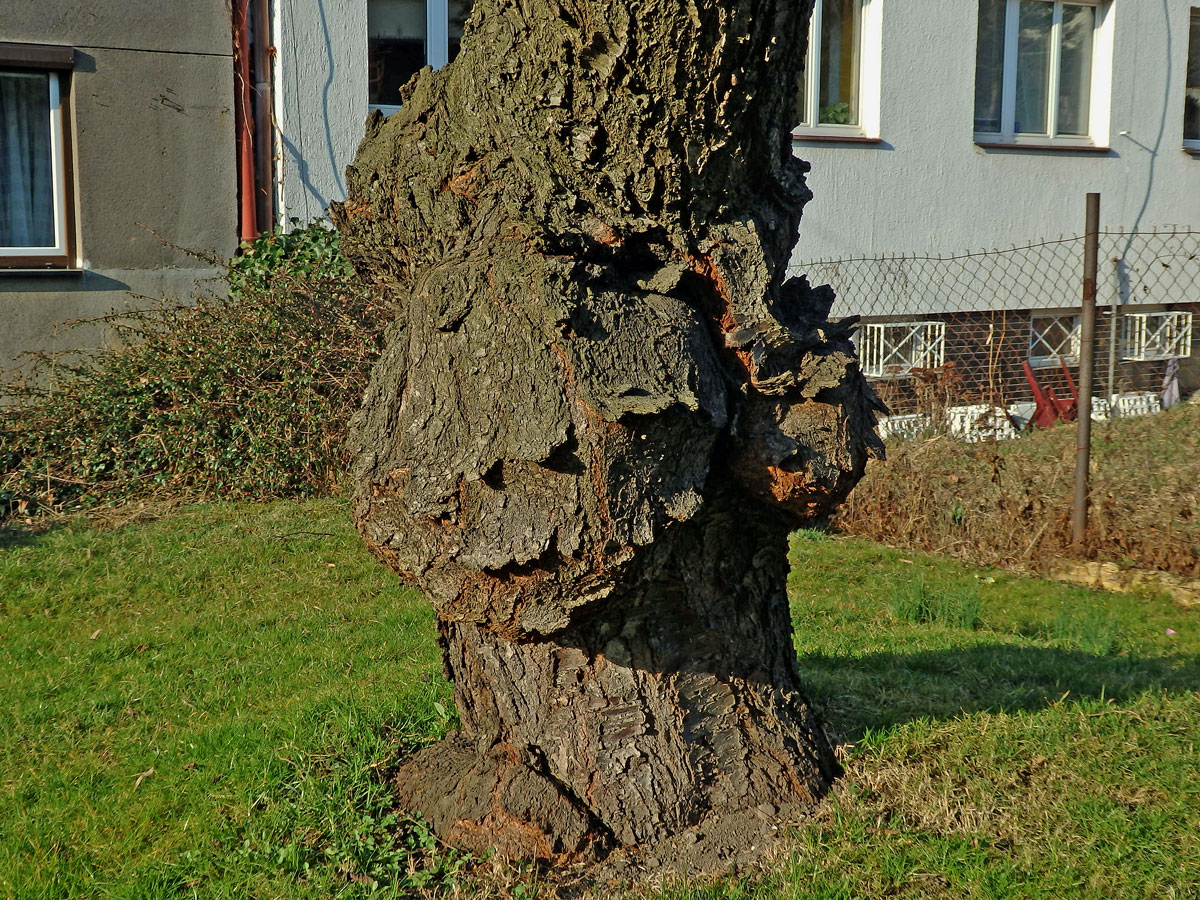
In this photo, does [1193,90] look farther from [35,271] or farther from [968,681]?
[35,271]

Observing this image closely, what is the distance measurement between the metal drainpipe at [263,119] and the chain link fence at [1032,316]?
4.88m

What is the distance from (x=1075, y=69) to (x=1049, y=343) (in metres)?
3.11

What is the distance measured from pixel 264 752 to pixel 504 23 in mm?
2376

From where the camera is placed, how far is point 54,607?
19.0 feet

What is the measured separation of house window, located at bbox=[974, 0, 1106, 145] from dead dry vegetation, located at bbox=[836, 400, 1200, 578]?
5675 mm

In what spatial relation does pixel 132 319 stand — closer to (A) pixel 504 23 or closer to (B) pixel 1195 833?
(A) pixel 504 23

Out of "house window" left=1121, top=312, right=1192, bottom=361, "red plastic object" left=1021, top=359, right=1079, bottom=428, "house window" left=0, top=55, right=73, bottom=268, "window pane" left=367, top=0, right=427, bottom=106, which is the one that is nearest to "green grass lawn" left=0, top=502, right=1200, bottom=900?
"house window" left=0, top=55, right=73, bottom=268

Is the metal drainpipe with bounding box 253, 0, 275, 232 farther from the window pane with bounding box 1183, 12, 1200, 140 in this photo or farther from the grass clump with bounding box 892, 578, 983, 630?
the window pane with bounding box 1183, 12, 1200, 140

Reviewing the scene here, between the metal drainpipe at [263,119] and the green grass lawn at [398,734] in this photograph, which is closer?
the green grass lawn at [398,734]

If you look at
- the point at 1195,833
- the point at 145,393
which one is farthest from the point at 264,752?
the point at 145,393

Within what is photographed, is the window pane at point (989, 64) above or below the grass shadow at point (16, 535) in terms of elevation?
above

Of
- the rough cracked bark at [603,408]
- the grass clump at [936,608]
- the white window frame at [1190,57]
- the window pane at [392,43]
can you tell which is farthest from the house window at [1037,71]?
the rough cracked bark at [603,408]

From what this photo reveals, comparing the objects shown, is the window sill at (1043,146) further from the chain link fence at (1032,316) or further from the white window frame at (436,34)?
the white window frame at (436,34)

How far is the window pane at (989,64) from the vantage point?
12.1m
